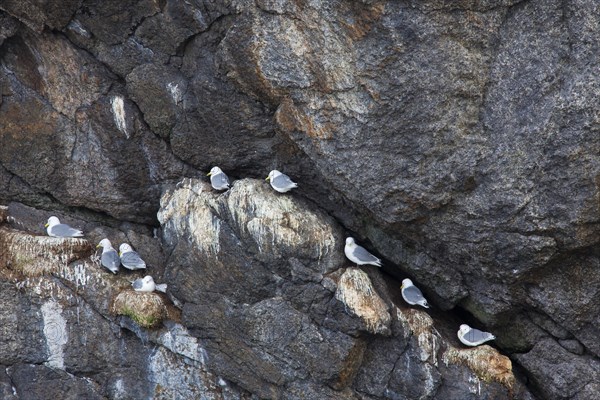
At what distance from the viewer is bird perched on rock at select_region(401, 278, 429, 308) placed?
31.1 ft

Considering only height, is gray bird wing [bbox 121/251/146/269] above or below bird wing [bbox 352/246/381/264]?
below

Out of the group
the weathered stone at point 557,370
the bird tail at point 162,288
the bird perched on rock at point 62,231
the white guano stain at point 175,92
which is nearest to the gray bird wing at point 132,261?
the bird tail at point 162,288

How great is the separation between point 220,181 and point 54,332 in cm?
262

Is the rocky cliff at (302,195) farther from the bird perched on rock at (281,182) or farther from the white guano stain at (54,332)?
the bird perched on rock at (281,182)

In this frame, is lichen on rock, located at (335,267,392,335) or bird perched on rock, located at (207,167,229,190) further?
bird perched on rock, located at (207,167,229,190)

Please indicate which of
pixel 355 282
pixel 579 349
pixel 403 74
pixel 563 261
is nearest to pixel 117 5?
pixel 403 74

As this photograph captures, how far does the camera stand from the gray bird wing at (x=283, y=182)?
31.6 ft

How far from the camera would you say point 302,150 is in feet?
31.0

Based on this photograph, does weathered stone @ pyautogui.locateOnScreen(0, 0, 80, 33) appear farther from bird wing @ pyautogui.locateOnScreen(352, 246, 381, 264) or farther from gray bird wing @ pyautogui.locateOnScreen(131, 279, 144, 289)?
bird wing @ pyautogui.locateOnScreen(352, 246, 381, 264)

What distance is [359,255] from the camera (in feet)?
31.0

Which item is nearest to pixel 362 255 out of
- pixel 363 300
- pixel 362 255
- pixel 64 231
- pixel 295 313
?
pixel 362 255

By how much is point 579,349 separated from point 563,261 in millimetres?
1042

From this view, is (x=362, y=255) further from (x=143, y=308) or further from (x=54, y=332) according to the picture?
(x=54, y=332)

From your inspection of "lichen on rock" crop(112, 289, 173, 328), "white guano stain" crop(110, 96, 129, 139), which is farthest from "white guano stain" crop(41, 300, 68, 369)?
"white guano stain" crop(110, 96, 129, 139)
